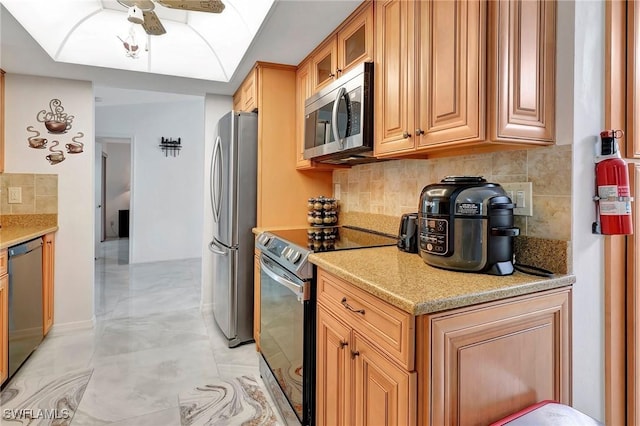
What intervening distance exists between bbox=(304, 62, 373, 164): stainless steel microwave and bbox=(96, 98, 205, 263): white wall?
158 inches

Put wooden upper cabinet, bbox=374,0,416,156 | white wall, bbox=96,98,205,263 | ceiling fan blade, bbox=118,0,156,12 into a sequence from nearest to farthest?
wooden upper cabinet, bbox=374,0,416,156, ceiling fan blade, bbox=118,0,156,12, white wall, bbox=96,98,205,263

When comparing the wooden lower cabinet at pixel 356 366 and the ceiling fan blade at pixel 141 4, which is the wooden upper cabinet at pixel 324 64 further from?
the wooden lower cabinet at pixel 356 366

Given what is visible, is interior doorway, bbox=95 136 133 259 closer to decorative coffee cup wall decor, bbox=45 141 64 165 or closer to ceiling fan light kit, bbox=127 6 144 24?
decorative coffee cup wall decor, bbox=45 141 64 165

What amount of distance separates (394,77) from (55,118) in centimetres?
295

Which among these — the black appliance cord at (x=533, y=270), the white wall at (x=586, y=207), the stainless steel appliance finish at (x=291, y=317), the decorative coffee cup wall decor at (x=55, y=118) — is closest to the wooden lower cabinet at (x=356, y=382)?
the stainless steel appliance finish at (x=291, y=317)

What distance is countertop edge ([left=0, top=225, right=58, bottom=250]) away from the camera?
2.11 metres

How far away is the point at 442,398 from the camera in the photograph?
958 mm

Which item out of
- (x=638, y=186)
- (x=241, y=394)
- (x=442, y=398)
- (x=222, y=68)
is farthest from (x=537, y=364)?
(x=222, y=68)

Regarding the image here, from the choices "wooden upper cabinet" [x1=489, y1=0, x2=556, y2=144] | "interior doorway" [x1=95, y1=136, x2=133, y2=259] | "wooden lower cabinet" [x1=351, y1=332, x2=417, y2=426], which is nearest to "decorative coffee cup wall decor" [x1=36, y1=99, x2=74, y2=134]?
"wooden lower cabinet" [x1=351, y1=332, x2=417, y2=426]

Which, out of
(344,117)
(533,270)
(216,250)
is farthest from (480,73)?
(216,250)

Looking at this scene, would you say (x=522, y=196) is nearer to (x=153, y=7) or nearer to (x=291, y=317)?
(x=291, y=317)

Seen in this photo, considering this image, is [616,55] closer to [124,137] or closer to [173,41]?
[173,41]

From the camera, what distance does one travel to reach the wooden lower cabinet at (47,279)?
2.74 meters

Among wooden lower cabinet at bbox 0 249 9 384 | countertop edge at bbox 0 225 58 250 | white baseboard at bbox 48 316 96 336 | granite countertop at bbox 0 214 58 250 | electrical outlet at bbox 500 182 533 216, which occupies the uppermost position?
electrical outlet at bbox 500 182 533 216
